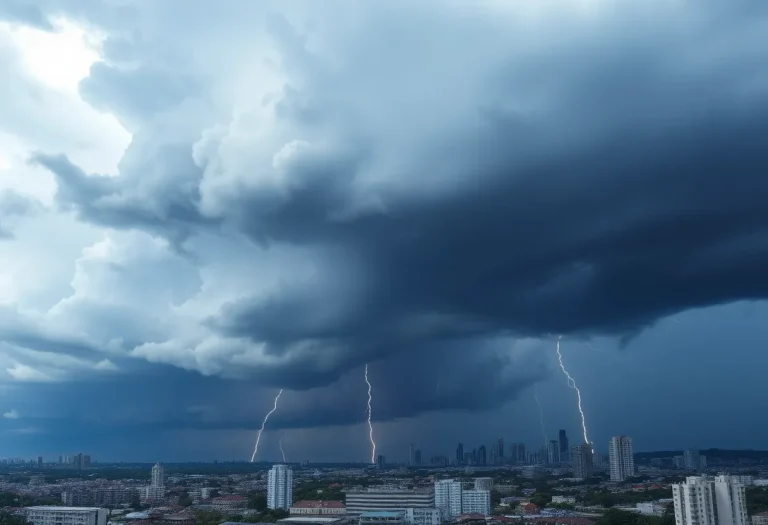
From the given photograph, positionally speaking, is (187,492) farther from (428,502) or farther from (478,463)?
(478,463)

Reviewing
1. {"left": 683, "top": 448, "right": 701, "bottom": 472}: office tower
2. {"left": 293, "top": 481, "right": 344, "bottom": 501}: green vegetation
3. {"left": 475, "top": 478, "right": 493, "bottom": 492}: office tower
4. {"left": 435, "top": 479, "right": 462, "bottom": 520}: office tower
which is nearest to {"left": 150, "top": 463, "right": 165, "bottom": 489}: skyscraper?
{"left": 293, "top": 481, "right": 344, "bottom": 501}: green vegetation

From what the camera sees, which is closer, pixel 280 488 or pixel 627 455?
pixel 280 488

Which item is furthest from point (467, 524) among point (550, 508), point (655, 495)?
point (655, 495)

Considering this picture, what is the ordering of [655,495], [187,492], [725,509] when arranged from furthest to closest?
[187,492]
[655,495]
[725,509]

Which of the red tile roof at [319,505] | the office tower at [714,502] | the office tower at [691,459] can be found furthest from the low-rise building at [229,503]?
the office tower at [691,459]

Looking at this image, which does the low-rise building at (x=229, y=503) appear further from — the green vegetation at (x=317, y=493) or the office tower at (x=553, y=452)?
the office tower at (x=553, y=452)

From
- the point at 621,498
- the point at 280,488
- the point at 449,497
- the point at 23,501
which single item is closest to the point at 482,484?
the point at 449,497

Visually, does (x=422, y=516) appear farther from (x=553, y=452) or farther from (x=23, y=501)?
(x=553, y=452)

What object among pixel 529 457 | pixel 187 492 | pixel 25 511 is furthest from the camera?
pixel 529 457
